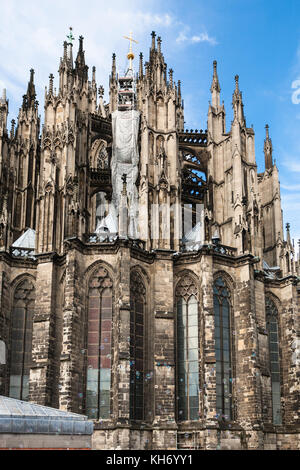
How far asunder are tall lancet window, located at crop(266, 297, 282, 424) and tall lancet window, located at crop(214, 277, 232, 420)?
4357mm

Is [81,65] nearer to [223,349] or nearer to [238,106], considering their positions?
[238,106]

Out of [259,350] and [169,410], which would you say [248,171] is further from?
[169,410]

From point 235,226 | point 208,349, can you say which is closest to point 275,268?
point 235,226

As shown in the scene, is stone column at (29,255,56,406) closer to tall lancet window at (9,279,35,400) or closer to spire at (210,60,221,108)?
tall lancet window at (9,279,35,400)

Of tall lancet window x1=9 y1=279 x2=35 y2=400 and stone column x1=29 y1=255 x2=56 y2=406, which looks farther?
tall lancet window x1=9 y1=279 x2=35 y2=400

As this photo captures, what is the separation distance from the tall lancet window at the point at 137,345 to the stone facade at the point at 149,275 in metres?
0.09

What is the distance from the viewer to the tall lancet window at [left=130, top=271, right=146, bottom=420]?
1267 inches

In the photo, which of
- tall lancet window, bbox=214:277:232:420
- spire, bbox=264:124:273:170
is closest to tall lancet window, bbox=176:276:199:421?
tall lancet window, bbox=214:277:232:420

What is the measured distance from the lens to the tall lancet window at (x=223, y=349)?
33.5m

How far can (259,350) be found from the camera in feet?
117

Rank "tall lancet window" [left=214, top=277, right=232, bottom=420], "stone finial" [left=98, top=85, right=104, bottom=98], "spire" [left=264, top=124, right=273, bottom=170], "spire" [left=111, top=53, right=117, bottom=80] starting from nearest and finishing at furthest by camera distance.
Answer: "tall lancet window" [left=214, top=277, right=232, bottom=420] → "spire" [left=264, top=124, right=273, bottom=170] → "spire" [left=111, top=53, right=117, bottom=80] → "stone finial" [left=98, top=85, right=104, bottom=98]

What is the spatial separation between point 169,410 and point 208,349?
380cm

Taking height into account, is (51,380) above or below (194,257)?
below
